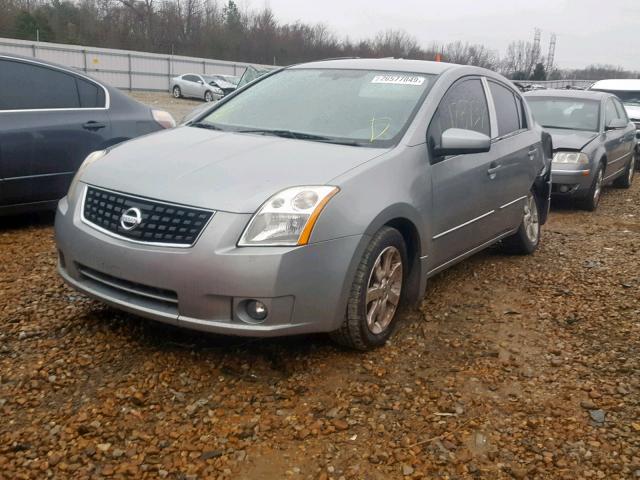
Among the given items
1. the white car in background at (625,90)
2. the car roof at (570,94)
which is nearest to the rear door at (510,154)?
the car roof at (570,94)

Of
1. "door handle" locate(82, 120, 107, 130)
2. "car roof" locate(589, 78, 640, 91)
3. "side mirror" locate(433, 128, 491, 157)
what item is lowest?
"door handle" locate(82, 120, 107, 130)

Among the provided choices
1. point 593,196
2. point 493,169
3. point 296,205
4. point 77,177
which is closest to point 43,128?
point 77,177

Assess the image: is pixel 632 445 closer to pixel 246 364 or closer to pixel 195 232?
pixel 246 364

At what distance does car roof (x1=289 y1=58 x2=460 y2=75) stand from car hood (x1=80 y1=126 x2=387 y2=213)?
104 cm

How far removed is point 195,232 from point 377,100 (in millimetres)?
1718

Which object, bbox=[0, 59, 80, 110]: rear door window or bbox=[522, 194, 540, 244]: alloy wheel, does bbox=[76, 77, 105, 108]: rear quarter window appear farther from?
bbox=[522, 194, 540, 244]: alloy wheel

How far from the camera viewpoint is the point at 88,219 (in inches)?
133

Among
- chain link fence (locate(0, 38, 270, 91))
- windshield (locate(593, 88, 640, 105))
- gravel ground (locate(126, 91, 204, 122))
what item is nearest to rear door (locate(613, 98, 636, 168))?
windshield (locate(593, 88, 640, 105))

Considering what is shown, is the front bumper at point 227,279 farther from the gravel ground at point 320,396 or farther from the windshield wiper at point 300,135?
the windshield wiper at point 300,135

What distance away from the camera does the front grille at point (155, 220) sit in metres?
3.02

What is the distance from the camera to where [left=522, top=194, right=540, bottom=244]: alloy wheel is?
5648 millimetres

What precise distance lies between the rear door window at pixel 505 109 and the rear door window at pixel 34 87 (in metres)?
3.66

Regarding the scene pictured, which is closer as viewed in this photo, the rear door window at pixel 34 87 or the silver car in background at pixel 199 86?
the rear door window at pixel 34 87

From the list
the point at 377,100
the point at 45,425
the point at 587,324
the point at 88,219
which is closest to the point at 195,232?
the point at 88,219
